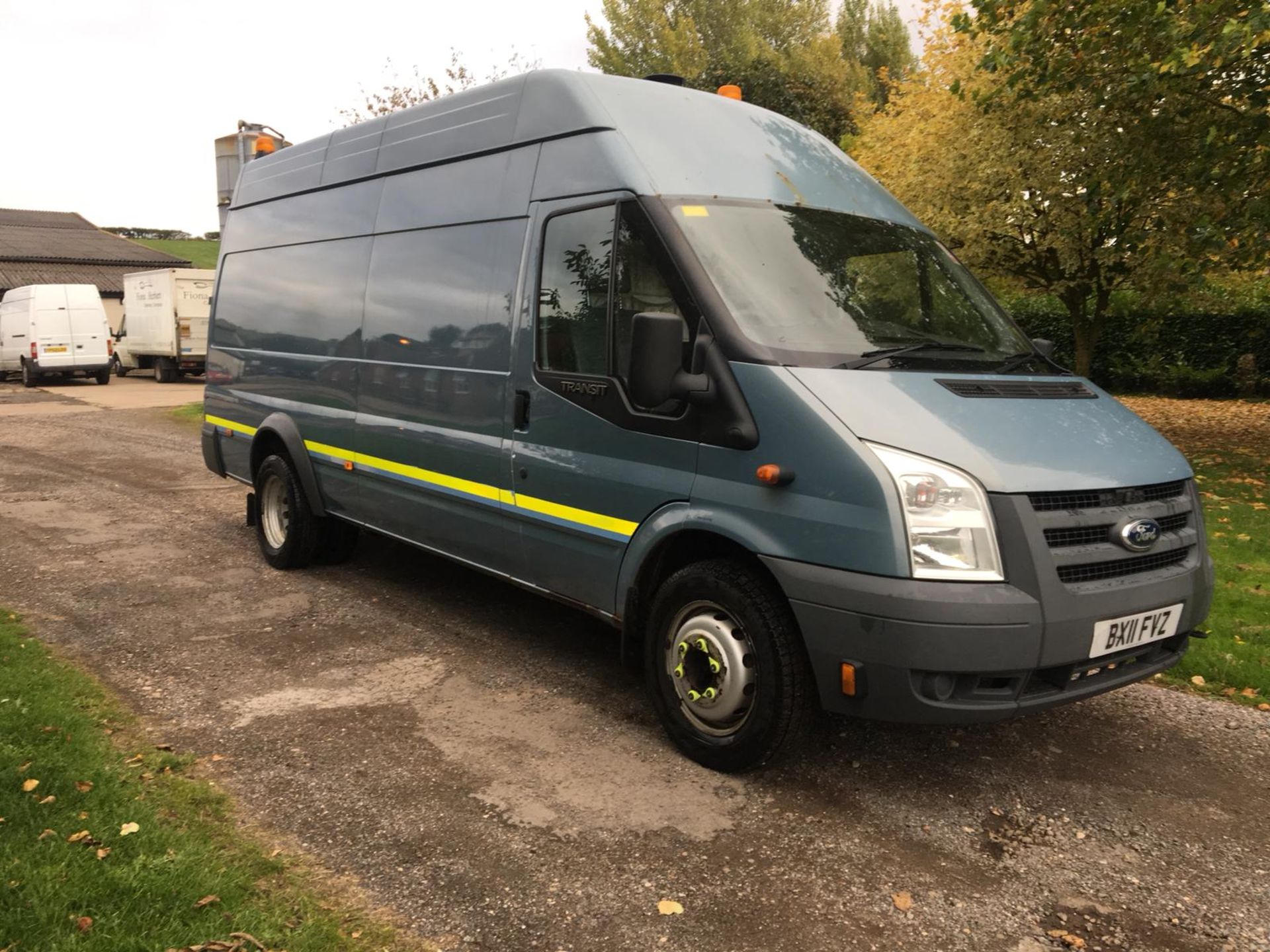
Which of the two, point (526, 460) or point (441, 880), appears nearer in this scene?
point (441, 880)

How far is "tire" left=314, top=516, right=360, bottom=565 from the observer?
23.1 feet

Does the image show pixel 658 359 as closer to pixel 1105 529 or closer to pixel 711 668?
pixel 711 668

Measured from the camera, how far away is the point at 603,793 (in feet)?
12.7

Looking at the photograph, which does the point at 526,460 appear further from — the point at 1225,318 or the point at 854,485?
the point at 1225,318

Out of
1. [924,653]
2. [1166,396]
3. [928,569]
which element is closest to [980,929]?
[924,653]

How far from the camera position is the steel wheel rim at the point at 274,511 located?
709 centimetres

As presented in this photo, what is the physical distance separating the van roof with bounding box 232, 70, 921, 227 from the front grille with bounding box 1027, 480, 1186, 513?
175cm

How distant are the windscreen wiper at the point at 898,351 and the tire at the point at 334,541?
413 cm

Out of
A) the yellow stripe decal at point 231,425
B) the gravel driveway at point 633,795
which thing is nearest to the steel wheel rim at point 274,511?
the yellow stripe decal at point 231,425

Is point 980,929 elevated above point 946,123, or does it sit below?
below

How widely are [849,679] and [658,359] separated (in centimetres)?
129

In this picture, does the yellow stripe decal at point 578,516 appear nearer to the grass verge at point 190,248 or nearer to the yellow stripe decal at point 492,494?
the yellow stripe decal at point 492,494

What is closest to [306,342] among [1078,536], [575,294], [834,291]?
[575,294]

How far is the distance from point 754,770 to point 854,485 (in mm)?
1246
